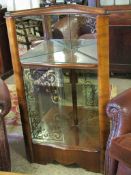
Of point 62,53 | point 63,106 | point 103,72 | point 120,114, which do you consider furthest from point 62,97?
point 120,114

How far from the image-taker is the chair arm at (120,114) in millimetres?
1296

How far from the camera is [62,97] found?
1.76m

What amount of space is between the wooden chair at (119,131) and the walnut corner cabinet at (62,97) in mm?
157

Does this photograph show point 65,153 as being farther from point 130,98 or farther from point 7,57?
point 7,57

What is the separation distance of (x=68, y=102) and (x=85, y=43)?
1.29ft

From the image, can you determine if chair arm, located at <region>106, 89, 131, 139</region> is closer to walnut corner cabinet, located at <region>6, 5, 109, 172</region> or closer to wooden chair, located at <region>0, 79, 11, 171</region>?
walnut corner cabinet, located at <region>6, 5, 109, 172</region>

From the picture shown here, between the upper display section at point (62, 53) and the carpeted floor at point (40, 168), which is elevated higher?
the upper display section at point (62, 53)

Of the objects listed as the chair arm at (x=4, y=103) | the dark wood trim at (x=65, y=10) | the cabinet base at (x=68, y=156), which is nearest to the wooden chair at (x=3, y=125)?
the chair arm at (x=4, y=103)

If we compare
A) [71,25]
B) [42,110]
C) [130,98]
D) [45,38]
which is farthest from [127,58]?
[130,98]

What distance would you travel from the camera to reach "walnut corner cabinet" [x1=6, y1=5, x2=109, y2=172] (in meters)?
1.49

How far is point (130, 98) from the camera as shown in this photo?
1.34 m

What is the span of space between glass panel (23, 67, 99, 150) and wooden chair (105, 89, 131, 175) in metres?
0.25

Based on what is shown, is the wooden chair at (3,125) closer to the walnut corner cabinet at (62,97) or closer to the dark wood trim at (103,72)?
the walnut corner cabinet at (62,97)

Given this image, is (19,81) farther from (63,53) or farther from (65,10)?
(65,10)
